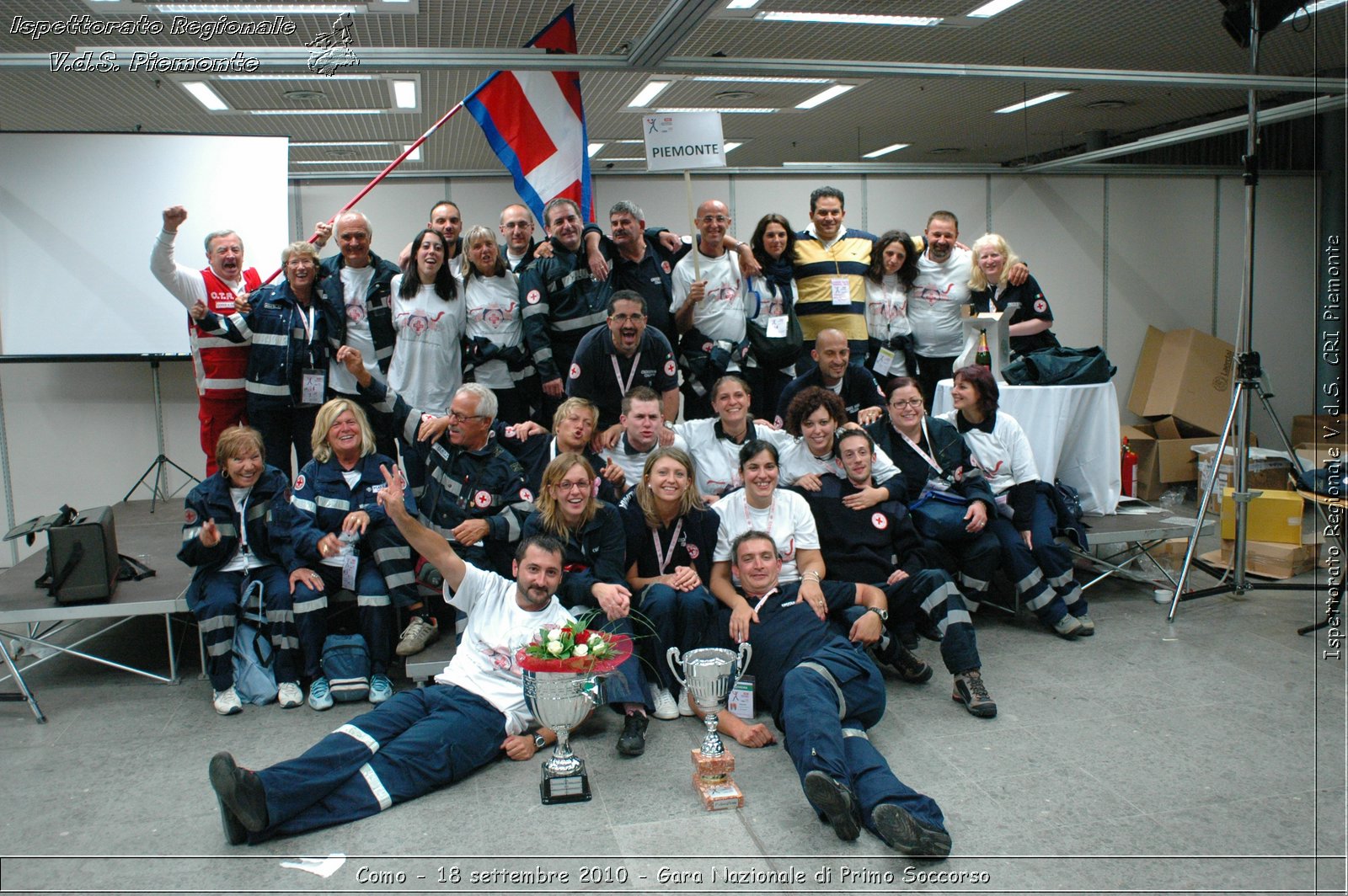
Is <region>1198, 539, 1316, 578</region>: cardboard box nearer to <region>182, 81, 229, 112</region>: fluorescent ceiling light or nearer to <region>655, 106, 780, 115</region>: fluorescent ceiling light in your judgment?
<region>655, 106, 780, 115</region>: fluorescent ceiling light

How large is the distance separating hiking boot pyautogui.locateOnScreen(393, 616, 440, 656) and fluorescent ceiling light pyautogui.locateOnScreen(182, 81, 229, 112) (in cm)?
373

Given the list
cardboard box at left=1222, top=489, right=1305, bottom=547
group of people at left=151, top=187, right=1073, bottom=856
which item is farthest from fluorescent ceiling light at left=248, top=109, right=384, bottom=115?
cardboard box at left=1222, top=489, right=1305, bottom=547

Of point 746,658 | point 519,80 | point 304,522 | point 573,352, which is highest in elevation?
point 519,80

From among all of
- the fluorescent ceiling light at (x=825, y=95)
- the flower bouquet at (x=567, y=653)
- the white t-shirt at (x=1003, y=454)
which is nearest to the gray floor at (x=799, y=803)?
the flower bouquet at (x=567, y=653)

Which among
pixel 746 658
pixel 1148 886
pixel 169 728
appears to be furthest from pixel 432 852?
pixel 1148 886

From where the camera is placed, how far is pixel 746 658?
140 inches

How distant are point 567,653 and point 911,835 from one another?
1.13 m

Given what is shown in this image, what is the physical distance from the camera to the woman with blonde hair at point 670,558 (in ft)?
12.3

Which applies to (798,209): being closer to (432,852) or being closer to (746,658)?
(746,658)

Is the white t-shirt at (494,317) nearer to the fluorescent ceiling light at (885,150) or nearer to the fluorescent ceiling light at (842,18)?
A: the fluorescent ceiling light at (842,18)

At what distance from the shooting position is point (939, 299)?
213 inches

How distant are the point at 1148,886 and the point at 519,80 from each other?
432cm

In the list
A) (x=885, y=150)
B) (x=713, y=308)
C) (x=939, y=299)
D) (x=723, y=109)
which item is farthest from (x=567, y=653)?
(x=885, y=150)

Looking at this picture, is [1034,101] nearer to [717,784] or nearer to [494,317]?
[494,317]
